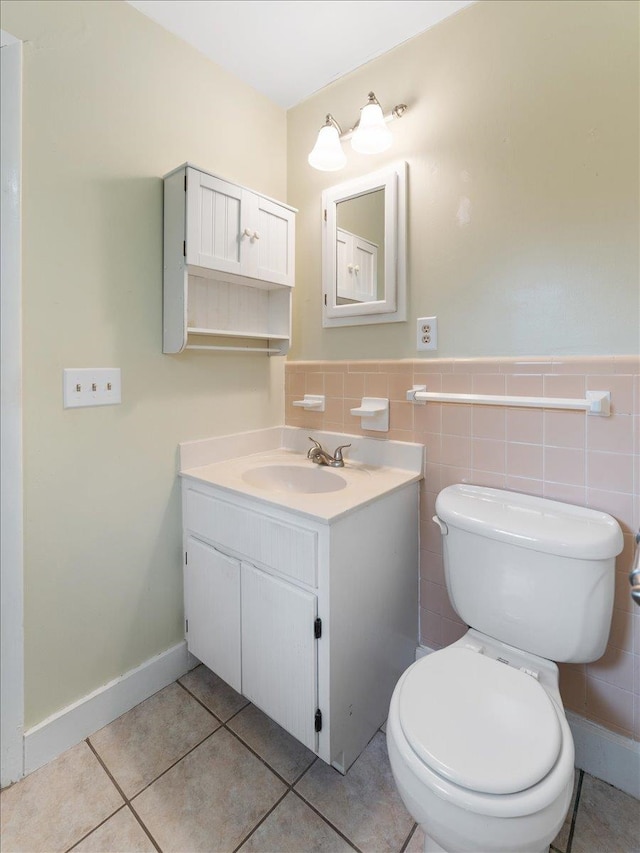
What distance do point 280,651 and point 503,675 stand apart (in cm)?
59

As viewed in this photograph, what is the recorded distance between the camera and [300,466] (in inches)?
63.2

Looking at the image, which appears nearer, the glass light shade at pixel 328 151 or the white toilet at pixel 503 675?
the white toilet at pixel 503 675

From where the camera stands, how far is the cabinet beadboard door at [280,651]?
1.12m

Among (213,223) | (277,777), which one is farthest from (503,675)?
(213,223)

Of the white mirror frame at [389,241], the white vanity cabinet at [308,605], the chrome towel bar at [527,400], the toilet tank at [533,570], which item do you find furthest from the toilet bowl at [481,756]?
the white mirror frame at [389,241]

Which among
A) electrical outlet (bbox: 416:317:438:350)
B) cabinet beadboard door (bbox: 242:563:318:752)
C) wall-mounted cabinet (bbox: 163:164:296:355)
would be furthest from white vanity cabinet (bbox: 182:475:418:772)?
wall-mounted cabinet (bbox: 163:164:296:355)

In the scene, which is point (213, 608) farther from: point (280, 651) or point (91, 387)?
point (91, 387)

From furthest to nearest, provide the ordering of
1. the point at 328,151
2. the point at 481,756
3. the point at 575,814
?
the point at 328,151 < the point at 575,814 < the point at 481,756

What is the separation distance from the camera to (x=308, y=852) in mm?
991

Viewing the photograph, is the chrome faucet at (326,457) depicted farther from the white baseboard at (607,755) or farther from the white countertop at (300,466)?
the white baseboard at (607,755)

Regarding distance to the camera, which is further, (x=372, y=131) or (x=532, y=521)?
(x=372, y=131)

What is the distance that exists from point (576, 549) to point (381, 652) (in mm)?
667

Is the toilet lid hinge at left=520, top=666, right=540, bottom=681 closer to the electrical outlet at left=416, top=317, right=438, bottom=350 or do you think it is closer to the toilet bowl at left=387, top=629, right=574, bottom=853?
the toilet bowl at left=387, top=629, right=574, bottom=853

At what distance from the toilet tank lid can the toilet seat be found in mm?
317
